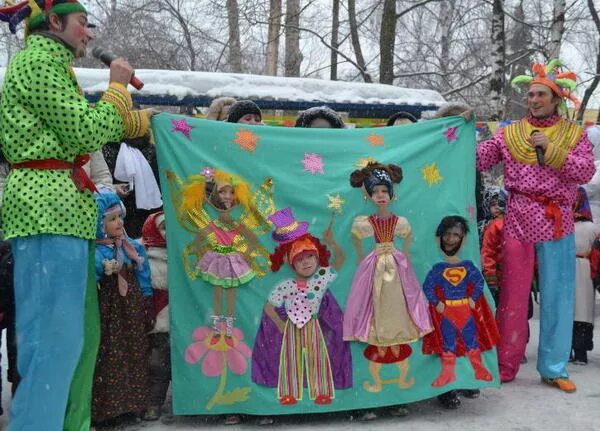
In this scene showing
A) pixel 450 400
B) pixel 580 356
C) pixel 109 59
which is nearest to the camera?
pixel 109 59

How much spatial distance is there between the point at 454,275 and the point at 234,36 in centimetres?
1294

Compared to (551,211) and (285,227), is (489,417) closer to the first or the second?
(551,211)

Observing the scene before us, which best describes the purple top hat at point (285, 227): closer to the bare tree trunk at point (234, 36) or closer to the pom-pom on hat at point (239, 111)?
the pom-pom on hat at point (239, 111)

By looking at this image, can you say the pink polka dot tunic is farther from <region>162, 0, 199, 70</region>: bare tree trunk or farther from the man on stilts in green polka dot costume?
<region>162, 0, 199, 70</region>: bare tree trunk

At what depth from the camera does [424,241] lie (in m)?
4.06

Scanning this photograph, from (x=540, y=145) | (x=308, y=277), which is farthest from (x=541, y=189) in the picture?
(x=308, y=277)

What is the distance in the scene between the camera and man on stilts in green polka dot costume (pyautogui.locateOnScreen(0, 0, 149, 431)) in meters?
2.79

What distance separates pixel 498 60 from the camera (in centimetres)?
1093

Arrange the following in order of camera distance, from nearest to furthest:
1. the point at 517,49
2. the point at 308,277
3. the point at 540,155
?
the point at 308,277
the point at 540,155
the point at 517,49

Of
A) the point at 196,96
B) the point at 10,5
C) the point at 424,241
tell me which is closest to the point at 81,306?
the point at 10,5

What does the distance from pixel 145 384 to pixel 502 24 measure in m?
9.26

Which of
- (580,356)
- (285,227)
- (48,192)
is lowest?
(580,356)

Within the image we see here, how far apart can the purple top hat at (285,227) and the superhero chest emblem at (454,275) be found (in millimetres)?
857

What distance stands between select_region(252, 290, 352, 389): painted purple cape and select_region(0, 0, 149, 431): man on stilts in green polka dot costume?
1.08 m
